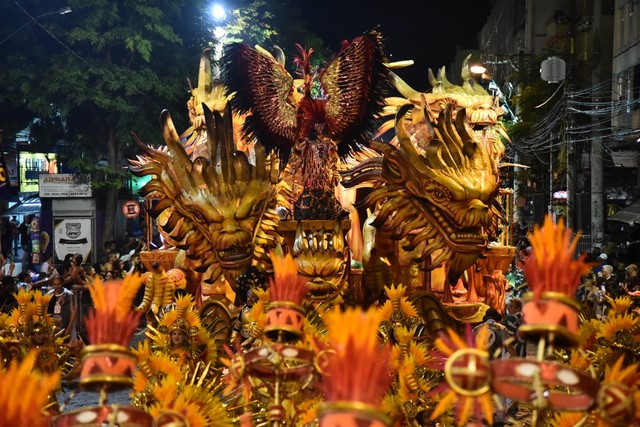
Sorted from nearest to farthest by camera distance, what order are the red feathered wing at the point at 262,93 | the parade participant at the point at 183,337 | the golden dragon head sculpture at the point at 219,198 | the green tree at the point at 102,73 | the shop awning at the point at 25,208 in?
the parade participant at the point at 183,337, the golden dragon head sculpture at the point at 219,198, the red feathered wing at the point at 262,93, the green tree at the point at 102,73, the shop awning at the point at 25,208

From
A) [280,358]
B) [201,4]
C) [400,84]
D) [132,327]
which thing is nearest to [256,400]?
[280,358]

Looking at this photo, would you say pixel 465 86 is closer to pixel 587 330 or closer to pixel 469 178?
pixel 469 178

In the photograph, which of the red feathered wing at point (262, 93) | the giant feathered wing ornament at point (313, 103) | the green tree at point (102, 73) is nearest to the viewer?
the giant feathered wing ornament at point (313, 103)

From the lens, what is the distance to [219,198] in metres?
7.20

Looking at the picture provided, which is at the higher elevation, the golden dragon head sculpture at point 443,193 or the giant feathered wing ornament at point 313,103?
the giant feathered wing ornament at point 313,103

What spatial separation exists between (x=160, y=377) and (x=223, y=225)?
184cm

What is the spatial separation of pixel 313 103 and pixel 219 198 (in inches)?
51.4

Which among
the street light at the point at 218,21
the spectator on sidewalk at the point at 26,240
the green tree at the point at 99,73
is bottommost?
the spectator on sidewalk at the point at 26,240

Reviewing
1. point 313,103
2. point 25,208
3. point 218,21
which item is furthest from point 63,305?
point 25,208

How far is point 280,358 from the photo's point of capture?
164 inches

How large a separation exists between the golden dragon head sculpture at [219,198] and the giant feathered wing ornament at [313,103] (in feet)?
1.30

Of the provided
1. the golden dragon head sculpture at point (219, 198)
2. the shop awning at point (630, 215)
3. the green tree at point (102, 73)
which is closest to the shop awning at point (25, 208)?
the green tree at point (102, 73)

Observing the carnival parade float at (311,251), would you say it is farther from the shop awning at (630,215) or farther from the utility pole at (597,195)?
the utility pole at (597,195)

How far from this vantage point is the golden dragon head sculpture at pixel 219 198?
7137 millimetres
